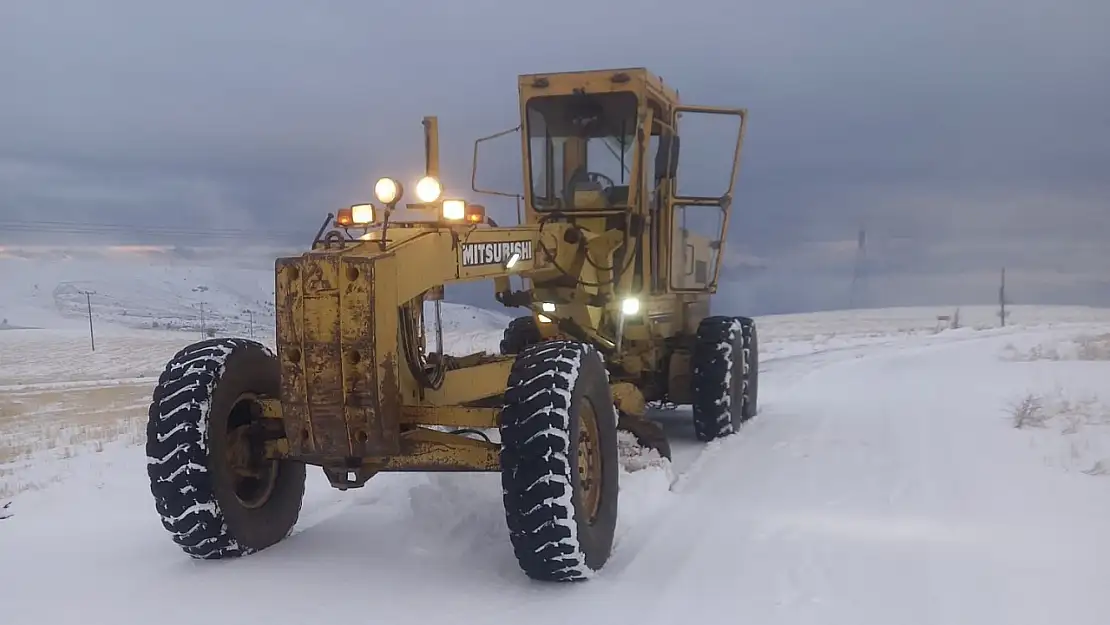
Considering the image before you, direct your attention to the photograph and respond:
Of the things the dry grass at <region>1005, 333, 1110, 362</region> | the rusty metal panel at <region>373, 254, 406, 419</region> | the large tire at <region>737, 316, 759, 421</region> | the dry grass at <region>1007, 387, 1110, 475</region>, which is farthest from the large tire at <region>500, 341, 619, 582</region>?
the dry grass at <region>1005, 333, 1110, 362</region>

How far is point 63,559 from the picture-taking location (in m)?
5.35

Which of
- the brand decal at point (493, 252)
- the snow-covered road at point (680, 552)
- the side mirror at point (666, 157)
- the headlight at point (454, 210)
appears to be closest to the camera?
the snow-covered road at point (680, 552)

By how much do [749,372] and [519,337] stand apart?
2751 millimetres

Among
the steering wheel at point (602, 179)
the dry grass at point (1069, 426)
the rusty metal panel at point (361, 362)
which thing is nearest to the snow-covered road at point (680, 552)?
the dry grass at point (1069, 426)

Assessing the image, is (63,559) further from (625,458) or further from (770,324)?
(770,324)

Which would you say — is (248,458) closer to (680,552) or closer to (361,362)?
(361,362)

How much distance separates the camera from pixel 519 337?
9992 millimetres

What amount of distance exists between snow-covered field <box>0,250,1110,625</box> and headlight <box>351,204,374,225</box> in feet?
6.11

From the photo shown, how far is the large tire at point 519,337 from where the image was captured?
9805mm

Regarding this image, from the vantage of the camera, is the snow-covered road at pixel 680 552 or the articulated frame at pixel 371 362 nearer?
the snow-covered road at pixel 680 552

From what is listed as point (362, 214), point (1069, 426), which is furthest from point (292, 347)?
point (1069, 426)

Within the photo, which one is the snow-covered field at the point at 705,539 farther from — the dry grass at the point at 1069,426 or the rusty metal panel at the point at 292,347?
the rusty metal panel at the point at 292,347

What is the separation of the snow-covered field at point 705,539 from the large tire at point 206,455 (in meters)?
0.18

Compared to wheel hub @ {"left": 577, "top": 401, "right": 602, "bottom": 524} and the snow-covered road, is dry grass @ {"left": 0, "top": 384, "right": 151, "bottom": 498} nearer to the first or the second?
the snow-covered road
